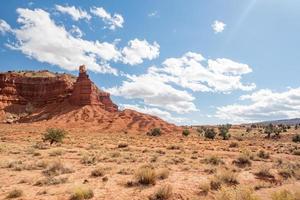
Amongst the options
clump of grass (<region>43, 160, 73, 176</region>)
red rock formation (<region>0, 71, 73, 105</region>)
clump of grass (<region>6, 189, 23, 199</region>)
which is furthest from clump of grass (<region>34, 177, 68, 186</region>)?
red rock formation (<region>0, 71, 73, 105</region>)

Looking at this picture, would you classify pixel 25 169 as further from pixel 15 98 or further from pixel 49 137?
pixel 15 98

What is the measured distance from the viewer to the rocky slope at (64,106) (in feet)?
285

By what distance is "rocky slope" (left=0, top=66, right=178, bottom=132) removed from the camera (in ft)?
285

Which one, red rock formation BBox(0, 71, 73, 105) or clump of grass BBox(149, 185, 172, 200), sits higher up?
red rock formation BBox(0, 71, 73, 105)

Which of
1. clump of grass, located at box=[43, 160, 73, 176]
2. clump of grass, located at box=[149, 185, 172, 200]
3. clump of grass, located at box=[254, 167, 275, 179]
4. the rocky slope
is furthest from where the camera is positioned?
the rocky slope

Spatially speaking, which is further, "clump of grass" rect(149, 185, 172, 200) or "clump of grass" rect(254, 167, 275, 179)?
"clump of grass" rect(254, 167, 275, 179)

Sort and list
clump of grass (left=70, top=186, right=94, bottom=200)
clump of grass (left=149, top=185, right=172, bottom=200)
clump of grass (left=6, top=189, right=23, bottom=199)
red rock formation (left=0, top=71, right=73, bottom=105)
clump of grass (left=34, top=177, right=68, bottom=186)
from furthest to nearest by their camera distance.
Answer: red rock formation (left=0, top=71, right=73, bottom=105)
clump of grass (left=34, top=177, right=68, bottom=186)
clump of grass (left=149, top=185, right=172, bottom=200)
clump of grass (left=6, top=189, right=23, bottom=199)
clump of grass (left=70, top=186, right=94, bottom=200)

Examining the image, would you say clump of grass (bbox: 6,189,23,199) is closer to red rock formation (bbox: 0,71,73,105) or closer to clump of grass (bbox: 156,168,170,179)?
clump of grass (bbox: 156,168,170,179)

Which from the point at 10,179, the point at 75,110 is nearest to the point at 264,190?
the point at 10,179

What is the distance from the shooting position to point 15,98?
104 meters

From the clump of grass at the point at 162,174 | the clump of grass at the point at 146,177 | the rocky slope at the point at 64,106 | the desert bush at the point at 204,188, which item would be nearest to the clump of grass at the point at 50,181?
the clump of grass at the point at 146,177

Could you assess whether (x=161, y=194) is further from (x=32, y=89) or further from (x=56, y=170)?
(x=32, y=89)

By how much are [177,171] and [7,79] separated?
101499 millimetres

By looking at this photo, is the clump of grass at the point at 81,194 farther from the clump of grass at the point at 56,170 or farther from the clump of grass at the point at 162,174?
the clump of grass at the point at 56,170
